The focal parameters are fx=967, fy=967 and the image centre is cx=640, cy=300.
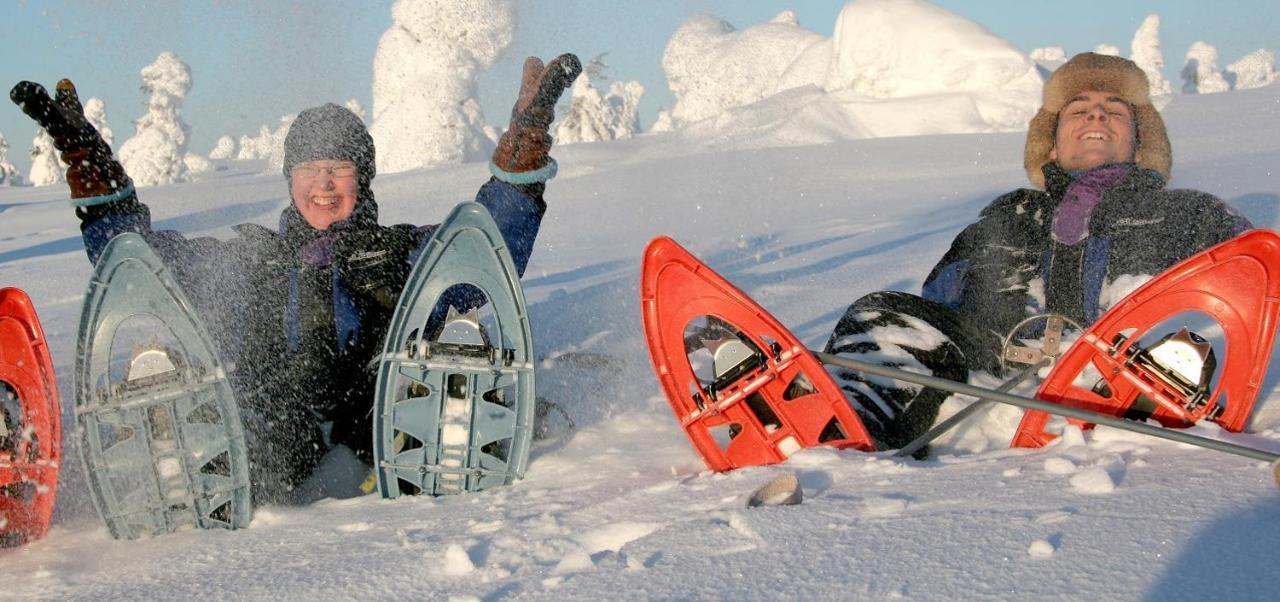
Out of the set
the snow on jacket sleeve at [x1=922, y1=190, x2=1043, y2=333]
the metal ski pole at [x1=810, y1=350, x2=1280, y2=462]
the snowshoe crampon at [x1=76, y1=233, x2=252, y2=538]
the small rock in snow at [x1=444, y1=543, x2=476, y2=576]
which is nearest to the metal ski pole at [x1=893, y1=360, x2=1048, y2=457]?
the metal ski pole at [x1=810, y1=350, x2=1280, y2=462]

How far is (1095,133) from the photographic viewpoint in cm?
294

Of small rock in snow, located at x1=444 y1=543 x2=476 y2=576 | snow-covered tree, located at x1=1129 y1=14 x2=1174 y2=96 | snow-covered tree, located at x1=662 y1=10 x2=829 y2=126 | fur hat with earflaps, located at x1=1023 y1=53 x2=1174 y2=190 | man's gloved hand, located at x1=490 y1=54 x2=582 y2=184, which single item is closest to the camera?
small rock in snow, located at x1=444 y1=543 x2=476 y2=576

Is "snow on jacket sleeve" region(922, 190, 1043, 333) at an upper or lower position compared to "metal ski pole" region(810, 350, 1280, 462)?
upper

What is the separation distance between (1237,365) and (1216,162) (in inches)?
343

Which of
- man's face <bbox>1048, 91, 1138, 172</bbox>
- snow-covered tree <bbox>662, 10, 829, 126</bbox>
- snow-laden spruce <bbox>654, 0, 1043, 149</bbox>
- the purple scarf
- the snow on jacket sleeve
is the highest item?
snow-covered tree <bbox>662, 10, 829, 126</bbox>

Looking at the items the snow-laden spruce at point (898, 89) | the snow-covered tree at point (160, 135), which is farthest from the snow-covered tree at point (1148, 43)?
the snow-covered tree at point (160, 135)

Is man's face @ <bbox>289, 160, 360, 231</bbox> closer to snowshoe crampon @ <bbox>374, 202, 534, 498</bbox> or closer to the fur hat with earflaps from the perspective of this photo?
snowshoe crampon @ <bbox>374, 202, 534, 498</bbox>

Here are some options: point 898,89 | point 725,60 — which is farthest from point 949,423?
point 725,60

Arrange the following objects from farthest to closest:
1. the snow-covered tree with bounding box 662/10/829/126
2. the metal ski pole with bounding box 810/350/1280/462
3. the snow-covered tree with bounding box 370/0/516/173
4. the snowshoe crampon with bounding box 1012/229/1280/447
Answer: the snow-covered tree with bounding box 662/10/829/126, the snow-covered tree with bounding box 370/0/516/173, the snowshoe crampon with bounding box 1012/229/1280/447, the metal ski pole with bounding box 810/350/1280/462

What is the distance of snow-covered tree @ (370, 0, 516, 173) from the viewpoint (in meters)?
31.7

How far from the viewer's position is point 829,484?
2010 mm

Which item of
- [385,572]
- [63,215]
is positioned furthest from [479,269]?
[63,215]

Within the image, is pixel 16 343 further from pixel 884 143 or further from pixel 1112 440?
pixel 884 143

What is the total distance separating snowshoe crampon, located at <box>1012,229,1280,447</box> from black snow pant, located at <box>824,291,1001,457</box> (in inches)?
10.8
